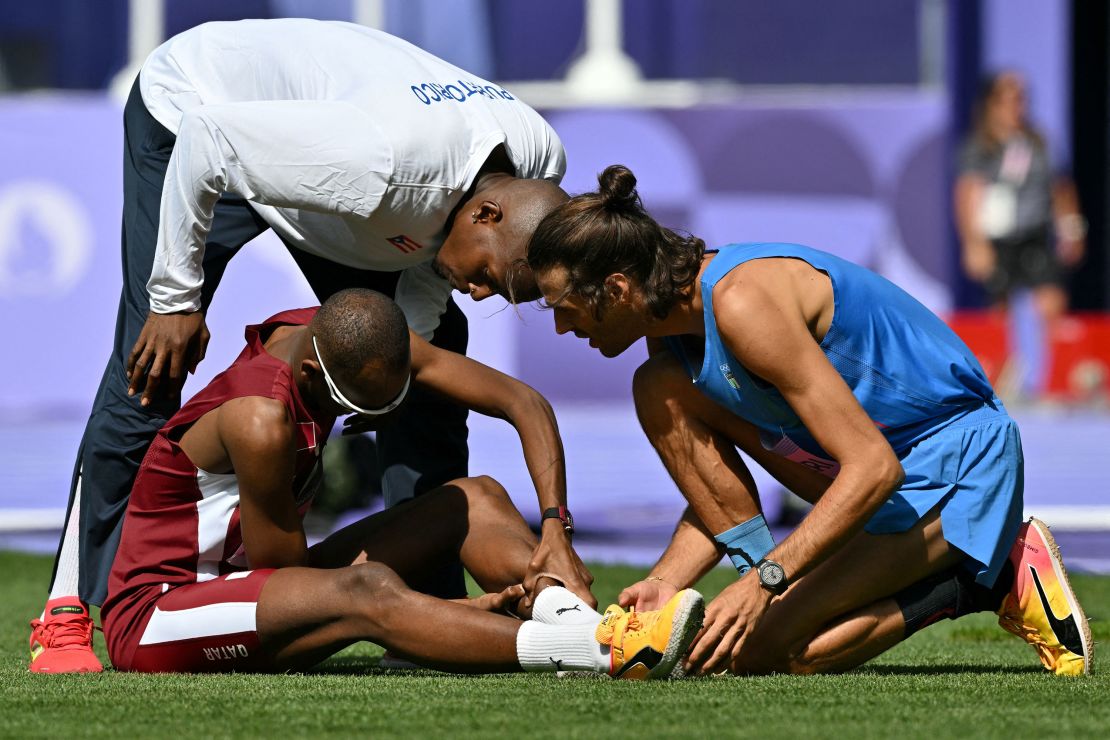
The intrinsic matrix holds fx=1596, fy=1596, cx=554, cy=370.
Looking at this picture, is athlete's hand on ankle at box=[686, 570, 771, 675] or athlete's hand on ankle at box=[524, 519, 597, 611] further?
Result: athlete's hand on ankle at box=[524, 519, 597, 611]

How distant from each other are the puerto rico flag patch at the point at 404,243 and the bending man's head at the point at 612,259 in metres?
0.56

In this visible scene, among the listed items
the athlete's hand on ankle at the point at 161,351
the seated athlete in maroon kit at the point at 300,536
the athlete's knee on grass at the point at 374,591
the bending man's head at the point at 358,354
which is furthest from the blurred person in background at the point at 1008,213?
the athlete's knee on grass at the point at 374,591

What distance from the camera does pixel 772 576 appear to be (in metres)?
3.26

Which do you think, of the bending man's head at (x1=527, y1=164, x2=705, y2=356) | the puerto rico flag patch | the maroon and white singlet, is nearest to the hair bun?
the bending man's head at (x1=527, y1=164, x2=705, y2=356)

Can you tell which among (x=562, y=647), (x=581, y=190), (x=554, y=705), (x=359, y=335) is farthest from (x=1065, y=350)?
(x=554, y=705)

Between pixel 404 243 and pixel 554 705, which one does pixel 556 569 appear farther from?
pixel 404 243

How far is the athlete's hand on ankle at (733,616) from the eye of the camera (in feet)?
10.8

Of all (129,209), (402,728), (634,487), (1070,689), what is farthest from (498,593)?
(634,487)

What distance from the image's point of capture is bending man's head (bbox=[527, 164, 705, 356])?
3.44 meters

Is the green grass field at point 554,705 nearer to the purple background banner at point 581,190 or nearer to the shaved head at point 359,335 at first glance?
the shaved head at point 359,335

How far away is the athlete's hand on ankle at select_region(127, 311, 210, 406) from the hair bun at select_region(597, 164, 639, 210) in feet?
3.64

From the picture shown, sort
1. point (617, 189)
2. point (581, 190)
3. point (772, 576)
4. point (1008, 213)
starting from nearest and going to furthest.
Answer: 1. point (772, 576)
2. point (617, 189)
3. point (581, 190)
4. point (1008, 213)

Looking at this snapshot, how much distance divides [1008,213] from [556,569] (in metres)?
11.9

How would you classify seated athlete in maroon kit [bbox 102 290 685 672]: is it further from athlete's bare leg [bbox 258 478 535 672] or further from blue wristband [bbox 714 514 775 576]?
blue wristband [bbox 714 514 775 576]
